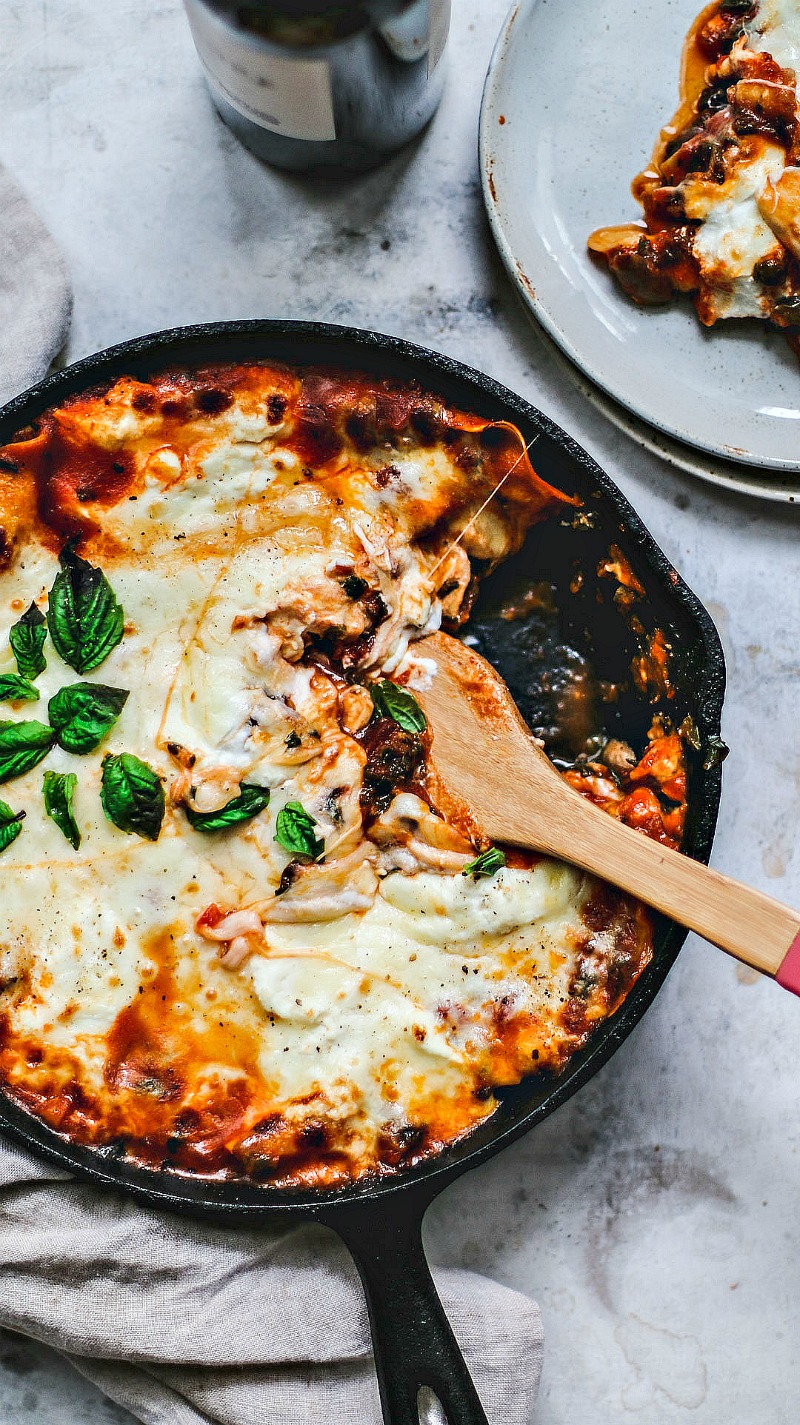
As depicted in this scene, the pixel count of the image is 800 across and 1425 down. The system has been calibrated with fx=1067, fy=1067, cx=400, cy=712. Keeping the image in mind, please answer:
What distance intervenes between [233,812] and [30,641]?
476 mm

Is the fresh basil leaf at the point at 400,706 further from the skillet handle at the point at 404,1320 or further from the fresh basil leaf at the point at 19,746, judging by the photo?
the skillet handle at the point at 404,1320

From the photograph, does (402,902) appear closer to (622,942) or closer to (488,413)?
(622,942)

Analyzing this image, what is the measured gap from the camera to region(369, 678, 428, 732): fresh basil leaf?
2.00 meters

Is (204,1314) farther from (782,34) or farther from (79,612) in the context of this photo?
(782,34)

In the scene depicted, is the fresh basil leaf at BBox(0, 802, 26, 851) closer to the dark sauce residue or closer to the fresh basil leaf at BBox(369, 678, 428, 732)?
the fresh basil leaf at BBox(369, 678, 428, 732)

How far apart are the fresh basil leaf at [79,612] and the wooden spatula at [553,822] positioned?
0.60 metres

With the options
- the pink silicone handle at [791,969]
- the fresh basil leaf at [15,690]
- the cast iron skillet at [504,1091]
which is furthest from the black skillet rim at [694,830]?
the fresh basil leaf at [15,690]

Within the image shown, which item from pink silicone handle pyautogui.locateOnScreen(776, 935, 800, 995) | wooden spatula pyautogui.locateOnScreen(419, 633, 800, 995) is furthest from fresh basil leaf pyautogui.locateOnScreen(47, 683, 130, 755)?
pink silicone handle pyautogui.locateOnScreen(776, 935, 800, 995)

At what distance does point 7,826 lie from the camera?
6.26 ft

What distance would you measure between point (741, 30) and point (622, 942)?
1829 millimetres

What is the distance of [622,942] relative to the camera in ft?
6.37

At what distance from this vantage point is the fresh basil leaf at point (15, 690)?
191 centimetres

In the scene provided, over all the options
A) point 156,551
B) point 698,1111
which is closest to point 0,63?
point 156,551

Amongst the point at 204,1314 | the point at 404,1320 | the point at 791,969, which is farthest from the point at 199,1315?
the point at 791,969
